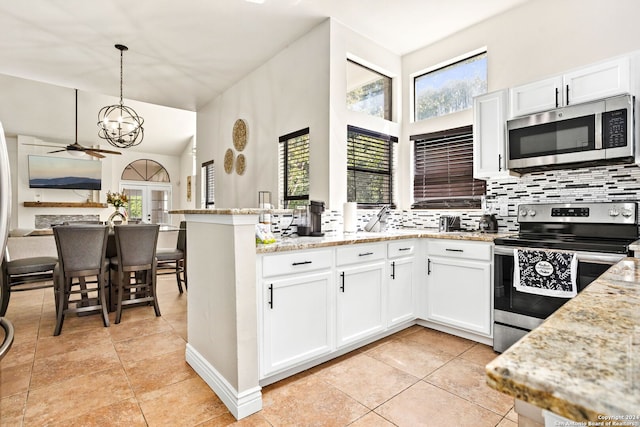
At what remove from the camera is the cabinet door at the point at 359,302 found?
2.47 meters

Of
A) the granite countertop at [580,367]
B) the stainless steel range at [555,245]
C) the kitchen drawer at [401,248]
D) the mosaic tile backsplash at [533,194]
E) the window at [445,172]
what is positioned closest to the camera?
the granite countertop at [580,367]

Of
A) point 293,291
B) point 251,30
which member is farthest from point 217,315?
point 251,30

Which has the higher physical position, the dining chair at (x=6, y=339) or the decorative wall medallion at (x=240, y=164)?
the decorative wall medallion at (x=240, y=164)

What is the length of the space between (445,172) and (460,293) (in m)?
1.38

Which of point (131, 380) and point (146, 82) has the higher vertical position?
point (146, 82)

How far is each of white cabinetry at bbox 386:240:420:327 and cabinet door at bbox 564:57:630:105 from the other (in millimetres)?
1638

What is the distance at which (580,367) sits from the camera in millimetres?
446

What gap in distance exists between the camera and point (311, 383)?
219 centimetres

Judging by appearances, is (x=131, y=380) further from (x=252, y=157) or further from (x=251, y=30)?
(x=251, y=30)

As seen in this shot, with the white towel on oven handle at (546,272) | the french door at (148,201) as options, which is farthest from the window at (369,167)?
the french door at (148,201)

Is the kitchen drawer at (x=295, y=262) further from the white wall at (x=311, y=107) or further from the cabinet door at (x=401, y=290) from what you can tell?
the white wall at (x=311, y=107)

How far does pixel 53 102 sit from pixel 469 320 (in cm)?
836

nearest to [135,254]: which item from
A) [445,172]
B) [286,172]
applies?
[286,172]

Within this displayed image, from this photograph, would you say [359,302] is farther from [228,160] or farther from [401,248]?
[228,160]
